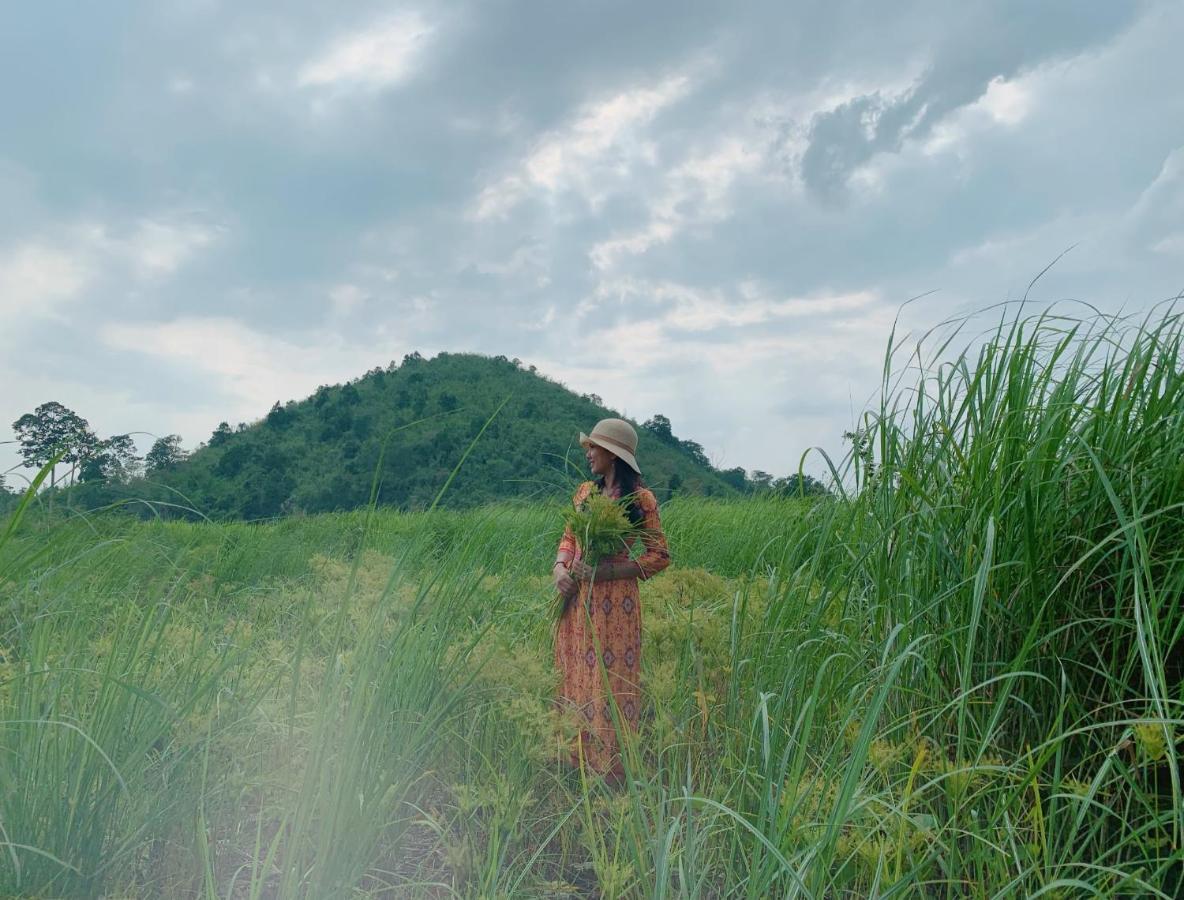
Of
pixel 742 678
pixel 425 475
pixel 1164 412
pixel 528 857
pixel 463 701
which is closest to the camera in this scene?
pixel 1164 412

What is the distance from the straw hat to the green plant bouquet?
0.20 m

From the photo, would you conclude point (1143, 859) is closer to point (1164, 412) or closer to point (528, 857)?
point (1164, 412)

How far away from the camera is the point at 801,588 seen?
3.17 meters

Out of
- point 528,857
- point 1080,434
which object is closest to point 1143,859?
point 1080,434

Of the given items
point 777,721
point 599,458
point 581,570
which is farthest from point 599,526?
point 777,721

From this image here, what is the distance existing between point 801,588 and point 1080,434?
0.99m

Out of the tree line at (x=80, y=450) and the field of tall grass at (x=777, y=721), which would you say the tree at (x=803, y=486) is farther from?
the tree line at (x=80, y=450)

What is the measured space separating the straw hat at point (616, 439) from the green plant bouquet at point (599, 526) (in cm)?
20

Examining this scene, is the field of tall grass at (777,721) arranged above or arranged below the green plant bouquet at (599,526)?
below

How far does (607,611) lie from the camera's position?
3607 millimetres

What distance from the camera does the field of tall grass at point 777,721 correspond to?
2.23m

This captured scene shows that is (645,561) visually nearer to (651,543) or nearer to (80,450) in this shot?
(651,543)

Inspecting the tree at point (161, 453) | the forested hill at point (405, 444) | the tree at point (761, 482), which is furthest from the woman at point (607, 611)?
the forested hill at point (405, 444)

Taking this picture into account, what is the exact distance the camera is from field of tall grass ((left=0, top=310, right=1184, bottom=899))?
2.23 metres
